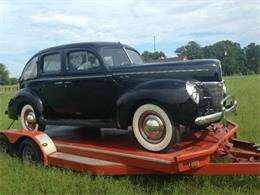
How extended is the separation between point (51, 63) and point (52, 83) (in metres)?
0.44

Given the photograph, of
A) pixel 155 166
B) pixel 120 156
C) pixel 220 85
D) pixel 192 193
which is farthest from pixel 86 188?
pixel 220 85

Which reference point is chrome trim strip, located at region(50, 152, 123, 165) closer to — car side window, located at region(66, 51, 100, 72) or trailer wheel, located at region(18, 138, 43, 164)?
trailer wheel, located at region(18, 138, 43, 164)

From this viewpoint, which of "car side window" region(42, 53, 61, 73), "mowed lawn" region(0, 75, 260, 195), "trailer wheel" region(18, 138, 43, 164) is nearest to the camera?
"mowed lawn" region(0, 75, 260, 195)

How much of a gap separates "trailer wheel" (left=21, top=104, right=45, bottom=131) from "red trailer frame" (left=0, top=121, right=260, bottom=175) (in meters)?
0.67

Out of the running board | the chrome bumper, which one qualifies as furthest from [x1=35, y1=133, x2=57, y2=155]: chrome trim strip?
the chrome bumper

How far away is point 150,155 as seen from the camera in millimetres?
5508

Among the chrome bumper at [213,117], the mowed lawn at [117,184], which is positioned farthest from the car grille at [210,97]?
the mowed lawn at [117,184]

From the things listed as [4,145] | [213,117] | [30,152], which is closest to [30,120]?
[4,145]

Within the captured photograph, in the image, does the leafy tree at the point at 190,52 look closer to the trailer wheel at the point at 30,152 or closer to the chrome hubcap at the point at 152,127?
the trailer wheel at the point at 30,152

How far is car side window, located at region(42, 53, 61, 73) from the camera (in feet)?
24.5

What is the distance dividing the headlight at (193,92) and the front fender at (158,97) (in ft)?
0.17

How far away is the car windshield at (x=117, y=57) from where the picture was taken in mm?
6927

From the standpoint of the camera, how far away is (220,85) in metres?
6.34

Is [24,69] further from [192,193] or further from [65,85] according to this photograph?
[192,193]
